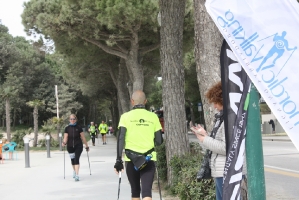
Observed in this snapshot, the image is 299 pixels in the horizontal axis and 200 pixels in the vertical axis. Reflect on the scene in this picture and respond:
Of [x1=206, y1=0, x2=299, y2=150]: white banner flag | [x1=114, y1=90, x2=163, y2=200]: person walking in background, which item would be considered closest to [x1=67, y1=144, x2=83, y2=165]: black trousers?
[x1=114, y1=90, x2=163, y2=200]: person walking in background

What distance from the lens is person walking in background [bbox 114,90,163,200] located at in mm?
5922

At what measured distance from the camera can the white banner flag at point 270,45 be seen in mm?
2955

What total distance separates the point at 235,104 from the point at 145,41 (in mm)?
18296

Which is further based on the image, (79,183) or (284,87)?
(79,183)

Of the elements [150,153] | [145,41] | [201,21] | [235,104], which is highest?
[145,41]

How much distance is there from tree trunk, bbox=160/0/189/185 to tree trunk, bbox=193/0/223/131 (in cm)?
330

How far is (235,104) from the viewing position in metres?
3.32

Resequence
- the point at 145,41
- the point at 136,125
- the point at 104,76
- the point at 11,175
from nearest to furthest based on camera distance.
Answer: the point at 136,125 < the point at 11,175 < the point at 145,41 < the point at 104,76

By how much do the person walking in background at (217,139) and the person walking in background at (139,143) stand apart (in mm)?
1520

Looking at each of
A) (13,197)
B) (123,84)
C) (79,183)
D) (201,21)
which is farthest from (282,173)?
(123,84)

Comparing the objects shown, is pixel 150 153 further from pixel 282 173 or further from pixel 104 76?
pixel 104 76

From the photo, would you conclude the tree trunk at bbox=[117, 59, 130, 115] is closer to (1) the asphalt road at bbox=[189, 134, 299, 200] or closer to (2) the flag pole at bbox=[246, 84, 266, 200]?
(1) the asphalt road at bbox=[189, 134, 299, 200]

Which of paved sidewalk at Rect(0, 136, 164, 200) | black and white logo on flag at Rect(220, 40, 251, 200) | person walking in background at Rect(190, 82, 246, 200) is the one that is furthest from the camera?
paved sidewalk at Rect(0, 136, 164, 200)

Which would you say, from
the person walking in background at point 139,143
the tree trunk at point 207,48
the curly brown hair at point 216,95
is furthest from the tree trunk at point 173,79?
the curly brown hair at point 216,95
